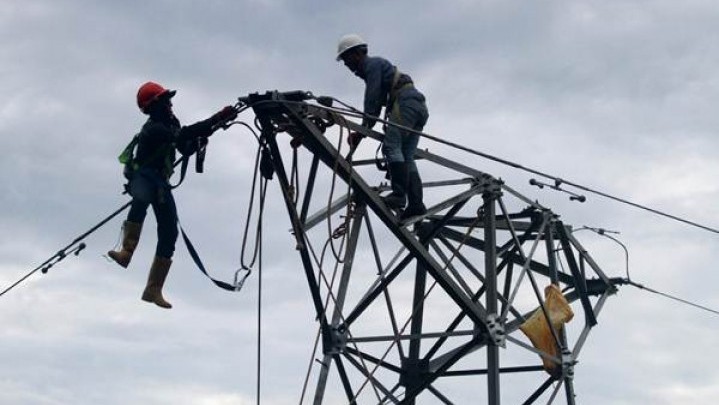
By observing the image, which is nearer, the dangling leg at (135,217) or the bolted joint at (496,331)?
the dangling leg at (135,217)

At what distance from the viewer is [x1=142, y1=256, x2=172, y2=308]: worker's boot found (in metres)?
16.2

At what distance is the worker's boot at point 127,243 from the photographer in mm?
15844

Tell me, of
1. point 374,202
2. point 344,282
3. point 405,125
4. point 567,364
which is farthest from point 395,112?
point 567,364

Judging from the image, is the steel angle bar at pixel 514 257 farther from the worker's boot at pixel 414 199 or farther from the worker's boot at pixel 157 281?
the worker's boot at pixel 157 281

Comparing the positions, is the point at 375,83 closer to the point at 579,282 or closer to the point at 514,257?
the point at 514,257

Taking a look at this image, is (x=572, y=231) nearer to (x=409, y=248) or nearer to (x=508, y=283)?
(x=508, y=283)

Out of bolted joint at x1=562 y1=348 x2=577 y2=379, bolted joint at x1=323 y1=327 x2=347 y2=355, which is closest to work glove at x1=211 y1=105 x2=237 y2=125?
bolted joint at x1=323 y1=327 x2=347 y2=355

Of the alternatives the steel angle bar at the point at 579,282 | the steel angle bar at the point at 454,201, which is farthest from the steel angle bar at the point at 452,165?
the steel angle bar at the point at 579,282

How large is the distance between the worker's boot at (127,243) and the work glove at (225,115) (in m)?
1.48

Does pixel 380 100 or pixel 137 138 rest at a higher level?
pixel 380 100

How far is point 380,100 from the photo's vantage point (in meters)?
17.4

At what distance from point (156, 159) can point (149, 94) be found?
74cm

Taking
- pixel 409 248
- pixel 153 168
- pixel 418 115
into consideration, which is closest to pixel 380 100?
pixel 418 115

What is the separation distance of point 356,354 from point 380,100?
3185 mm
